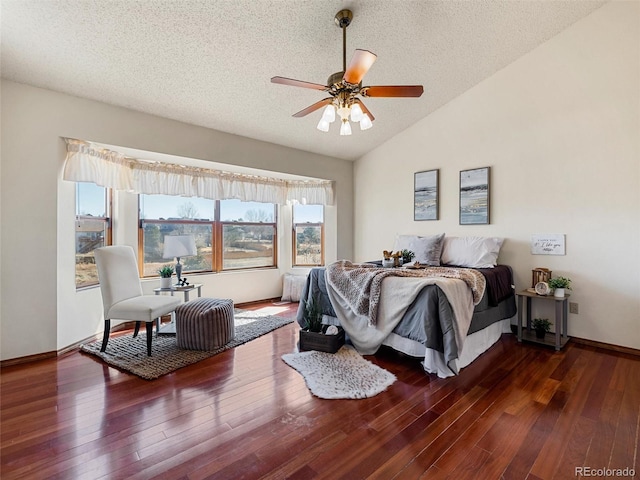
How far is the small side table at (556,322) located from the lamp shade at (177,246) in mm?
3804

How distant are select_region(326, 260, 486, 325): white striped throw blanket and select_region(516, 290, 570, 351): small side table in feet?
2.41

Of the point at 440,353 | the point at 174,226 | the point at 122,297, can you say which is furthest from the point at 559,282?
the point at 174,226

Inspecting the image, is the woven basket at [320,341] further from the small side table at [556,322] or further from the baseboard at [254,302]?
the baseboard at [254,302]

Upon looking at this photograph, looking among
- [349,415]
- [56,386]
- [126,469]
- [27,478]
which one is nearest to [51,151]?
[56,386]

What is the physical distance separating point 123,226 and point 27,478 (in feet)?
10.3

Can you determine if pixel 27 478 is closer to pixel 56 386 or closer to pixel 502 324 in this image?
pixel 56 386

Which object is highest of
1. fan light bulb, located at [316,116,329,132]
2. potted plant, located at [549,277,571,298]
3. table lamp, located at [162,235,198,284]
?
fan light bulb, located at [316,116,329,132]

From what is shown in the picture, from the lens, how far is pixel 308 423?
1.93m

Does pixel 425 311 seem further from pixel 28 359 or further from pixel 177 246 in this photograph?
pixel 28 359

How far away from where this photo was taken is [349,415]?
6.61 ft

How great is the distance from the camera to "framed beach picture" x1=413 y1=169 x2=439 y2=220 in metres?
4.48

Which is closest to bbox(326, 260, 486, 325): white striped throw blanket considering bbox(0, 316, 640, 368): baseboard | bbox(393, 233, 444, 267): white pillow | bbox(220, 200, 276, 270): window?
bbox(393, 233, 444, 267): white pillow

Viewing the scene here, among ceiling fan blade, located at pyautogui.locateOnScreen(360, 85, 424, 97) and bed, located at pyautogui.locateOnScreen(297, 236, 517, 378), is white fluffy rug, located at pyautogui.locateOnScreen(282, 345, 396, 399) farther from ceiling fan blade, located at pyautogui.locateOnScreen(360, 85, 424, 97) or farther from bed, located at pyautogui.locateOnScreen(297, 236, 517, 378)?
ceiling fan blade, located at pyautogui.locateOnScreen(360, 85, 424, 97)

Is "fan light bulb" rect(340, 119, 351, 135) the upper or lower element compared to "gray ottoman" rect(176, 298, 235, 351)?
upper
